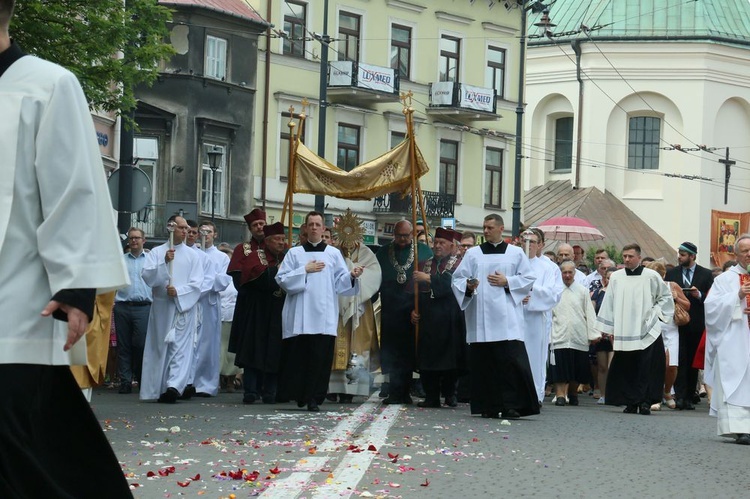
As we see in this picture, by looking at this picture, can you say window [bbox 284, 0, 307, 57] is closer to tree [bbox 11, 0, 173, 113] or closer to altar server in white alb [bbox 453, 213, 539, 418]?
tree [bbox 11, 0, 173, 113]

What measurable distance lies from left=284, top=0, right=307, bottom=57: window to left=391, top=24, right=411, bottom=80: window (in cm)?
361

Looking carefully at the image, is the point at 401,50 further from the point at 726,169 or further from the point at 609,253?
the point at 726,169

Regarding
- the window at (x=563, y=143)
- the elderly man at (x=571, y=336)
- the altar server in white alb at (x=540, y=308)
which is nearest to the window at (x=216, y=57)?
the window at (x=563, y=143)

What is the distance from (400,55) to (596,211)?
14.5m

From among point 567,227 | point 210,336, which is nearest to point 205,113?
point 567,227

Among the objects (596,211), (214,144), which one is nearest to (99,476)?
(214,144)

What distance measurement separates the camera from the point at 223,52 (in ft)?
139

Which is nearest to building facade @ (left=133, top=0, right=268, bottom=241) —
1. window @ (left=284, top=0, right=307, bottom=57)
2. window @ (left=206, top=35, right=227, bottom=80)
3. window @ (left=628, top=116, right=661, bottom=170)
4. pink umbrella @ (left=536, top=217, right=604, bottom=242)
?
window @ (left=206, top=35, right=227, bottom=80)

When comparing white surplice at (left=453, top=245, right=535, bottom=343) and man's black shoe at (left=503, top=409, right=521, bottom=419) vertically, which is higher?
white surplice at (left=453, top=245, right=535, bottom=343)

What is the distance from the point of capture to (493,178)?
5212cm

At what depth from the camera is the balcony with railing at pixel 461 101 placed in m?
48.3

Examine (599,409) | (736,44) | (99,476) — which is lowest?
(599,409)

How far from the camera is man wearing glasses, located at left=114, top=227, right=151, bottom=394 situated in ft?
59.6

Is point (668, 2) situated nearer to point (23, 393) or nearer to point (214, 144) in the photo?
point (214, 144)
